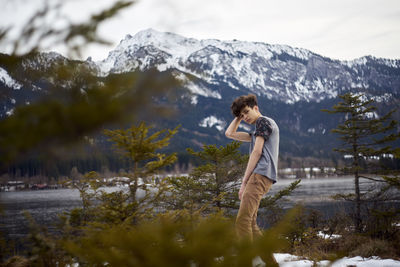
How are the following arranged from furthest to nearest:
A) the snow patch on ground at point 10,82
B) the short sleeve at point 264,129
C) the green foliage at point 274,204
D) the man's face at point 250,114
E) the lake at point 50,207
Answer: the lake at point 50,207
the green foliage at point 274,204
the man's face at point 250,114
the short sleeve at point 264,129
the snow patch on ground at point 10,82

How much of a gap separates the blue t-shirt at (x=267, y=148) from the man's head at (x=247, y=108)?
19cm

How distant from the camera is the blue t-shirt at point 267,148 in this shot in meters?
3.43

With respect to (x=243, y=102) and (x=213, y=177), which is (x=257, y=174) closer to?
(x=243, y=102)

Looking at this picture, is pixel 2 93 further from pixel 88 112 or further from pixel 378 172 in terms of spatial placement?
pixel 378 172

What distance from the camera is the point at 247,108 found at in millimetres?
3787

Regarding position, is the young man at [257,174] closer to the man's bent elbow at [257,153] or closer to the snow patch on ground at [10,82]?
the man's bent elbow at [257,153]

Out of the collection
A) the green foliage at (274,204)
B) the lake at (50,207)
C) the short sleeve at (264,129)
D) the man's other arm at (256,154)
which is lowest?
the lake at (50,207)

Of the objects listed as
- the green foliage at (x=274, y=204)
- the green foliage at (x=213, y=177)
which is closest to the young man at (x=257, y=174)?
the green foliage at (x=213, y=177)

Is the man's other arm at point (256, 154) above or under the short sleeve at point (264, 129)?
under

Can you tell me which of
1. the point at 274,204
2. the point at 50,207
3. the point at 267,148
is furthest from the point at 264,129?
the point at 50,207

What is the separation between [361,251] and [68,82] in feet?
20.4

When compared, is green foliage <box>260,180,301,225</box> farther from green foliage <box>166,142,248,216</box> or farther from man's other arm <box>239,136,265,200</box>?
man's other arm <box>239,136,265,200</box>

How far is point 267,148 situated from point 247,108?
0.59 meters

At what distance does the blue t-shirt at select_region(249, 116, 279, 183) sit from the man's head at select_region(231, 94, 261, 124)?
19 cm
